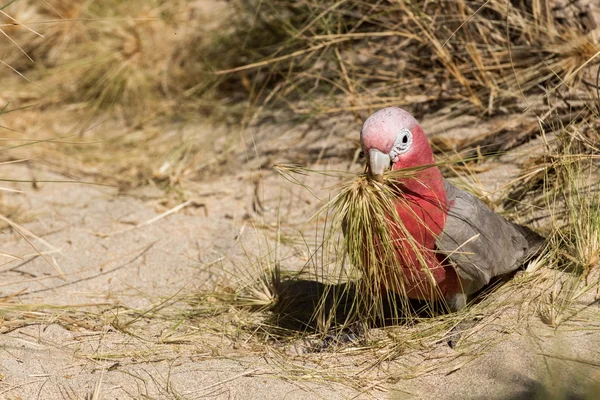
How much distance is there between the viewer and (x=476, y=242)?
2299 mm

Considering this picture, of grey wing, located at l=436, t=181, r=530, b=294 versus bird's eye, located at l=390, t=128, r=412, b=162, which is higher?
bird's eye, located at l=390, t=128, r=412, b=162

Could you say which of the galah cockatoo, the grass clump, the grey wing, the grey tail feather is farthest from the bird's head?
the grass clump

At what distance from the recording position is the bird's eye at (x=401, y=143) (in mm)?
2135

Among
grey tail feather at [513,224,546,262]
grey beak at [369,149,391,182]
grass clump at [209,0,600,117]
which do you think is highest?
grass clump at [209,0,600,117]

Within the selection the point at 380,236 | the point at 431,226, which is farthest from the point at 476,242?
the point at 380,236

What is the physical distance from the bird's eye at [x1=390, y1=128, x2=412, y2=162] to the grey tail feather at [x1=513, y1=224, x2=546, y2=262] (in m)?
0.64

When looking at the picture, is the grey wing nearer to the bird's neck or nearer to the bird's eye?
the bird's neck

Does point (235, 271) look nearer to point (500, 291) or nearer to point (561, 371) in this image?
point (500, 291)

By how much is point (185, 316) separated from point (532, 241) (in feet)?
3.93

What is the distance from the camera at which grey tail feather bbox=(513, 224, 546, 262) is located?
2516 millimetres

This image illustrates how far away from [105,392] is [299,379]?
0.53 meters

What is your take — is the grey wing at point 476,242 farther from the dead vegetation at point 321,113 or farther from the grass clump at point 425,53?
the grass clump at point 425,53

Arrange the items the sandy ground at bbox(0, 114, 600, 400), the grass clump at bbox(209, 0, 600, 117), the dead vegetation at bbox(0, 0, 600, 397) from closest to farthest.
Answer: the sandy ground at bbox(0, 114, 600, 400), the dead vegetation at bbox(0, 0, 600, 397), the grass clump at bbox(209, 0, 600, 117)

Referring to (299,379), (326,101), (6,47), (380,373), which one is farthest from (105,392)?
(6,47)
